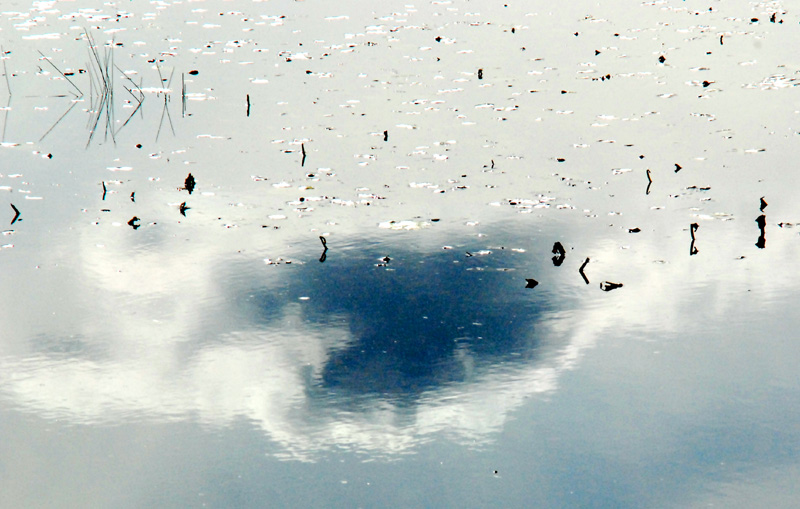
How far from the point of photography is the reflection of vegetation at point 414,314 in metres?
6.05

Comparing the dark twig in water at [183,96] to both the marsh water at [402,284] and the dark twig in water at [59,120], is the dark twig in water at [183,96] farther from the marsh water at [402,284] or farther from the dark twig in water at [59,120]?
the dark twig in water at [59,120]

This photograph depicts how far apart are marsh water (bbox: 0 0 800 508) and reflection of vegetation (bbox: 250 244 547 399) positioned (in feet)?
0.09

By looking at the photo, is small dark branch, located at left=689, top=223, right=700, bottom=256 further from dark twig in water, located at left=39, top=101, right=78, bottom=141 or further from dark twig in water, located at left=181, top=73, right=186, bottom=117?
dark twig in water, located at left=39, top=101, right=78, bottom=141

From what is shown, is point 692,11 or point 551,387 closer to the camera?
point 551,387

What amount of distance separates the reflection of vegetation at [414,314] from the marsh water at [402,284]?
3cm

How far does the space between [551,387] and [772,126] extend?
684cm

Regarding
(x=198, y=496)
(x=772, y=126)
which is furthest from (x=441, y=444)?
(x=772, y=126)

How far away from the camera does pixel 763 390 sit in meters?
5.74

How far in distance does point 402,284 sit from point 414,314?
52cm

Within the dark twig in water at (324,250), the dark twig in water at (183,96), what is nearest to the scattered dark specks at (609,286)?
the dark twig in water at (324,250)

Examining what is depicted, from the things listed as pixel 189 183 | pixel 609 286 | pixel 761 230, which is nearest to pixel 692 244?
pixel 761 230

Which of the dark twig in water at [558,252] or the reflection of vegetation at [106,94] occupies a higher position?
the reflection of vegetation at [106,94]

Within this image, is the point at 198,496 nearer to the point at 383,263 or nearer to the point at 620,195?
the point at 383,263

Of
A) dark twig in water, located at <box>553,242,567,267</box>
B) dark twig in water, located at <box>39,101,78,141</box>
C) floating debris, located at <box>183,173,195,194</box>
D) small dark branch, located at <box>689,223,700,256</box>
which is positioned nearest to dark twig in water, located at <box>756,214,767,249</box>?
small dark branch, located at <box>689,223,700,256</box>
